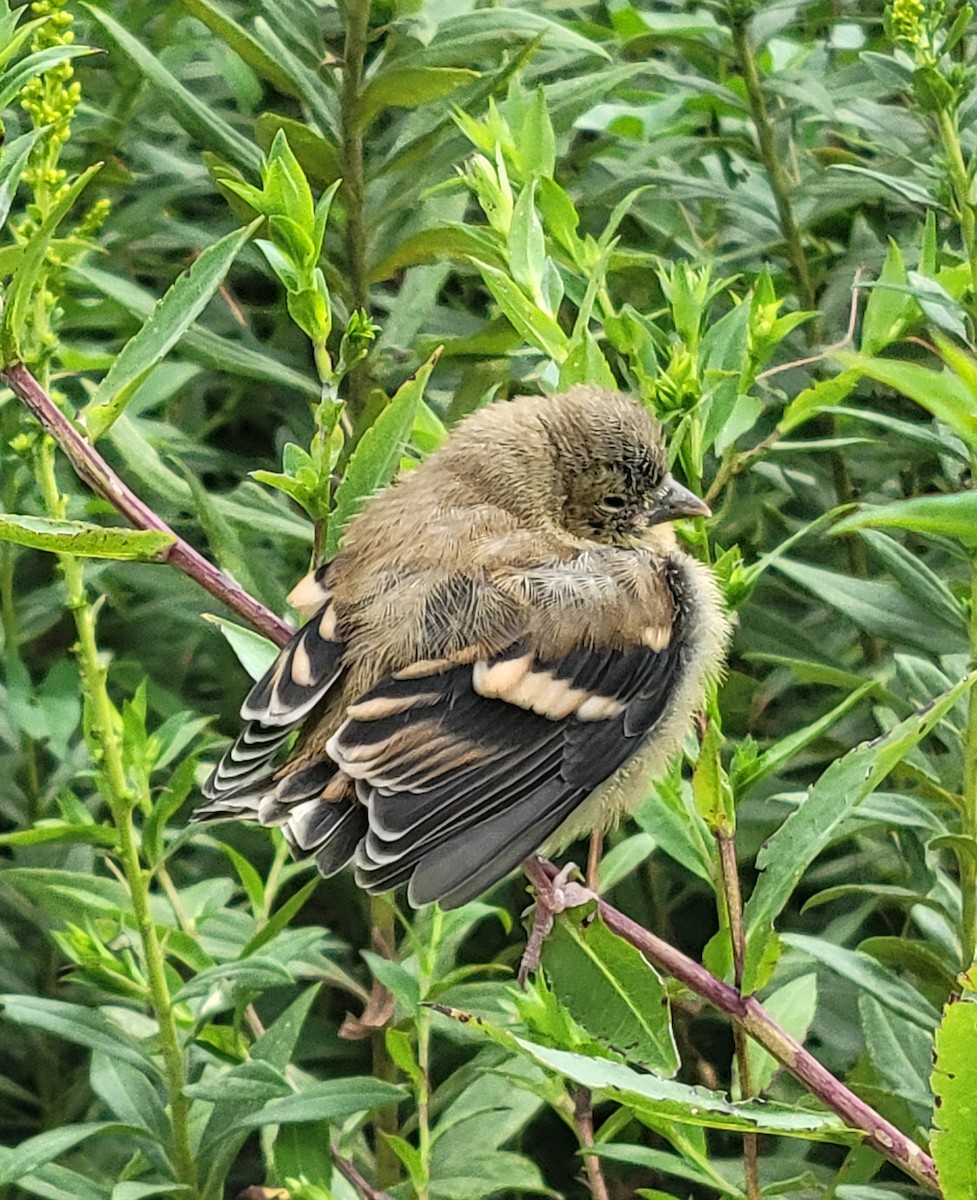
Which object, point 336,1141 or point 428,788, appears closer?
point 428,788

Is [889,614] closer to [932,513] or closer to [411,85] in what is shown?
[411,85]

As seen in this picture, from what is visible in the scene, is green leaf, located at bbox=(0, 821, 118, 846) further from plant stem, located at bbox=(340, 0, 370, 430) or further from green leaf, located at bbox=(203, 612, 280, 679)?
plant stem, located at bbox=(340, 0, 370, 430)

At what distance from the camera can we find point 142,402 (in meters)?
2.23

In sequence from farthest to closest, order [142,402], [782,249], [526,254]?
1. [782,249]
2. [142,402]
3. [526,254]

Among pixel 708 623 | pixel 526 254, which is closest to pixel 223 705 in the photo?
pixel 708 623

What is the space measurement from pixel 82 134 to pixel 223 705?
955 millimetres

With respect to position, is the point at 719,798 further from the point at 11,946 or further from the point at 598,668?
the point at 11,946

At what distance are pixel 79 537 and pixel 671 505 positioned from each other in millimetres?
1036

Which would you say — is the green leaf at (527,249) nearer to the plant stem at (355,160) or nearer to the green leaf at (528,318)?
the green leaf at (528,318)

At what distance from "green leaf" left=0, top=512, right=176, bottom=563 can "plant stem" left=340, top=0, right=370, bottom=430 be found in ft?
2.43

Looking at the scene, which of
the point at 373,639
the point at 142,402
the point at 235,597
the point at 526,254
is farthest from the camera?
the point at 142,402

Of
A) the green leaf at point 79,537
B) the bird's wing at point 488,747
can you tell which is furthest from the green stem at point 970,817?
the green leaf at point 79,537

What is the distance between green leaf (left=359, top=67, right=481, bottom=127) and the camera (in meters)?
2.05

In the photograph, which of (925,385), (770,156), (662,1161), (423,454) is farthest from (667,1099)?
(770,156)
